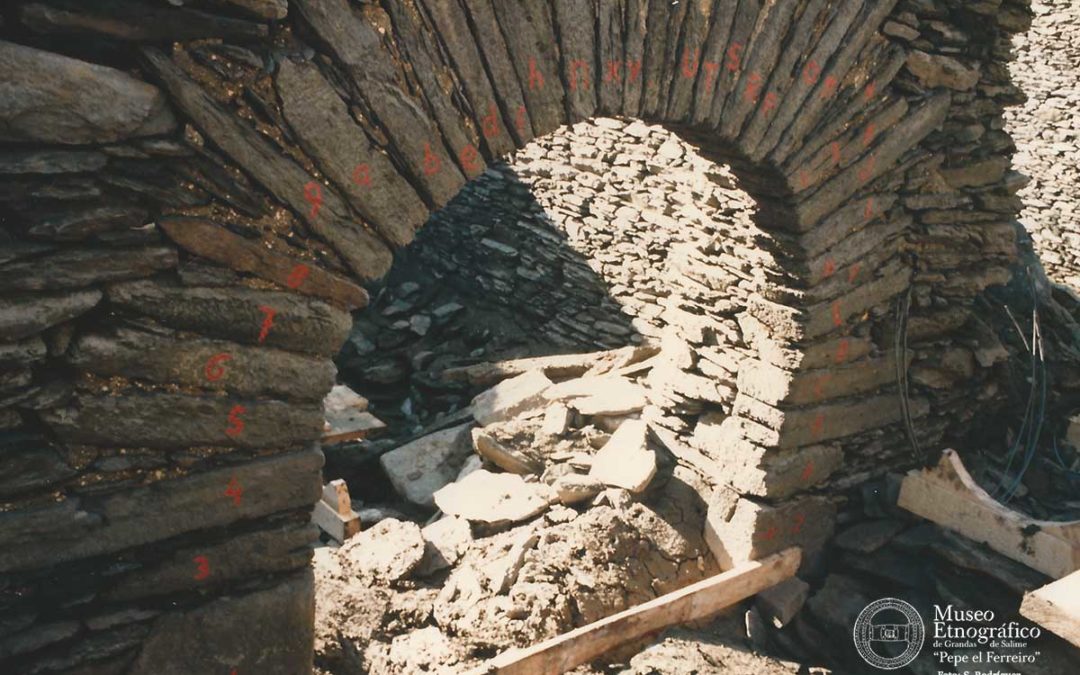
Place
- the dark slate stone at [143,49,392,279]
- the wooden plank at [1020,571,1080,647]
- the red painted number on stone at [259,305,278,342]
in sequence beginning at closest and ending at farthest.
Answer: the dark slate stone at [143,49,392,279] → the red painted number on stone at [259,305,278,342] → the wooden plank at [1020,571,1080,647]

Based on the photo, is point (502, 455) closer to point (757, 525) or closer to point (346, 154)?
point (757, 525)

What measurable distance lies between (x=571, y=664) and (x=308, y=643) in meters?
1.52

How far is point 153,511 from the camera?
2.31 meters

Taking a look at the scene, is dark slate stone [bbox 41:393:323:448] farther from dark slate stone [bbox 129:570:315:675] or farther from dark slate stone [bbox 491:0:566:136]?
dark slate stone [bbox 491:0:566:136]

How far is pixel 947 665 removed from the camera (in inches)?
167

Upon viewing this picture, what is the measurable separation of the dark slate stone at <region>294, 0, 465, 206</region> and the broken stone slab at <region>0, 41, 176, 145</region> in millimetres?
500

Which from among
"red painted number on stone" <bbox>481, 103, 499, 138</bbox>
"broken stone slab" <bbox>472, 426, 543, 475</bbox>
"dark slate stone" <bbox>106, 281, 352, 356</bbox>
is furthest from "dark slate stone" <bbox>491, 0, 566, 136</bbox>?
"broken stone slab" <bbox>472, 426, 543, 475</bbox>

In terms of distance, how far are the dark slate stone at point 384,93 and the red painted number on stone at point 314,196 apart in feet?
0.87

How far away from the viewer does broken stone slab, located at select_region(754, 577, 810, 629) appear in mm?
4543

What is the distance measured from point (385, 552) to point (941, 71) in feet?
12.4

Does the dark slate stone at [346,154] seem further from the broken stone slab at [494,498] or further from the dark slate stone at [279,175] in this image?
the broken stone slab at [494,498]

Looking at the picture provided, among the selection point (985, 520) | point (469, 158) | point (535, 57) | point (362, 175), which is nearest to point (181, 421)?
point (362, 175)

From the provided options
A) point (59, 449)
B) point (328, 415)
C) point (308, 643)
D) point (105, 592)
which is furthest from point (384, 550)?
point (59, 449)

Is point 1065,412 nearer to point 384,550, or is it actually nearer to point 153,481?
point 384,550
